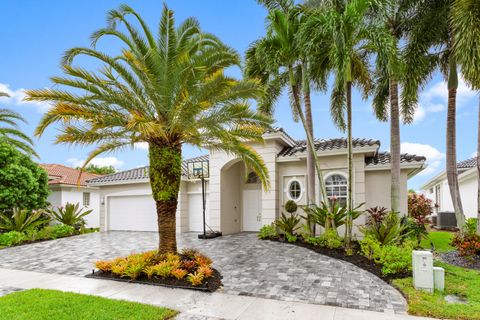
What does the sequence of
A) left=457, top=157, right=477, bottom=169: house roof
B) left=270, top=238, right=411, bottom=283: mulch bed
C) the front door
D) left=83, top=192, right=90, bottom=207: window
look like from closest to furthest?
1. left=270, top=238, right=411, bottom=283: mulch bed
2. the front door
3. left=457, top=157, right=477, bottom=169: house roof
4. left=83, top=192, right=90, bottom=207: window

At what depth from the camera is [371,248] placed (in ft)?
30.3

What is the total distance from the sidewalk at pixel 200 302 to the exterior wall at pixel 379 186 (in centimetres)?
797

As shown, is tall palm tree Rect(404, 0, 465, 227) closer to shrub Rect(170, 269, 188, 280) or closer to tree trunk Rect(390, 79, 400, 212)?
tree trunk Rect(390, 79, 400, 212)

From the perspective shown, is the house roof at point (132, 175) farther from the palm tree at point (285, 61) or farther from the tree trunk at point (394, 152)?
the tree trunk at point (394, 152)

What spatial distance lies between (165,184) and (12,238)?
1064 centimetres

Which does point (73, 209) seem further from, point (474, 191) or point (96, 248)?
point (474, 191)

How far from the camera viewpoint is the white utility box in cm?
Answer: 677

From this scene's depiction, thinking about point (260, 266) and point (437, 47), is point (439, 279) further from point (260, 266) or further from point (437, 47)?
point (437, 47)

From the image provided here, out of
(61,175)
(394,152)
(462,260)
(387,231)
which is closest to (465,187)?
(394,152)

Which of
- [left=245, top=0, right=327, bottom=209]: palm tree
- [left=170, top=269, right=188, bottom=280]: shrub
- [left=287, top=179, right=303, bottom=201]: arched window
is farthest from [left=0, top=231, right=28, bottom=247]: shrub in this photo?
[left=245, top=0, right=327, bottom=209]: palm tree

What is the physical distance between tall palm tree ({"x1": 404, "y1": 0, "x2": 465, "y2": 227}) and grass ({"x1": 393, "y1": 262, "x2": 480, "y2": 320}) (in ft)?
13.9

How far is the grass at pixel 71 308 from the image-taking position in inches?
211

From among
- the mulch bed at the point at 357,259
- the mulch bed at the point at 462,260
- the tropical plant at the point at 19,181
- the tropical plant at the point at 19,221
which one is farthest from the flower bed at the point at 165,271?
the tropical plant at the point at 19,181

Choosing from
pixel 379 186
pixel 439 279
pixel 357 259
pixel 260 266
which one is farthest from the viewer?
pixel 379 186
